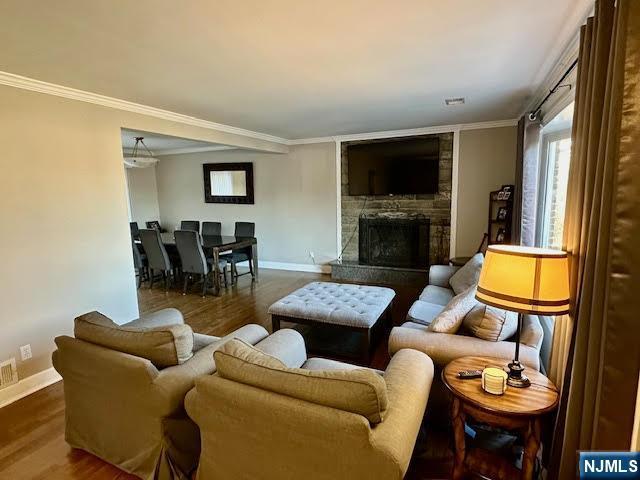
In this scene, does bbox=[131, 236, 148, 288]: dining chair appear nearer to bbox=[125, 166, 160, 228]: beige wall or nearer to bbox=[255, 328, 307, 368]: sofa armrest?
bbox=[125, 166, 160, 228]: beige wall

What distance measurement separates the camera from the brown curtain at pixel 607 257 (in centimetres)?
106

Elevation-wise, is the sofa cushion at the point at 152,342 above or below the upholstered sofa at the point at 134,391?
above

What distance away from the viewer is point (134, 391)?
1.70 metres

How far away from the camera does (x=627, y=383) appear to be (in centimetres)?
108

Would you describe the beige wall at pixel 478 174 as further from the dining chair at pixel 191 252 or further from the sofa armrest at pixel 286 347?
the sofa armrest at pixel 286 347

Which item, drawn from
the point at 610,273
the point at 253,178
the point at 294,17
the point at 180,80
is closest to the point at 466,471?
the point at 610,273

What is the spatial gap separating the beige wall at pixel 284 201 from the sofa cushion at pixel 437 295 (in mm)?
2837

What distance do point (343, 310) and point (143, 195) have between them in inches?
254

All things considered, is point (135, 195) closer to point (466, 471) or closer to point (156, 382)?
point (156, 382)

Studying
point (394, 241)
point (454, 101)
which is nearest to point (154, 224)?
point (394, 241)

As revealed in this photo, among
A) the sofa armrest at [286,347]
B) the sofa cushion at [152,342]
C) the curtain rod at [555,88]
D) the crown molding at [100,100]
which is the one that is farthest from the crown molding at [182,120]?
the sofa armrest at [286,347]

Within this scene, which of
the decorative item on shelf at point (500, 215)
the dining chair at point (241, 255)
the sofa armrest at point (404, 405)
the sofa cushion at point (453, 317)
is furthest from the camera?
the dining chair at point (241, 255)

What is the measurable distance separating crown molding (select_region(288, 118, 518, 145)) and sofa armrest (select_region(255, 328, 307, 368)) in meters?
4.28

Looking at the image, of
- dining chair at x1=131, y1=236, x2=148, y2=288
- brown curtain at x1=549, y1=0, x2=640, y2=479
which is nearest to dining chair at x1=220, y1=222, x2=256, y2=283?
dining chair at x1=131, y1=236, x2=148, y2=288
